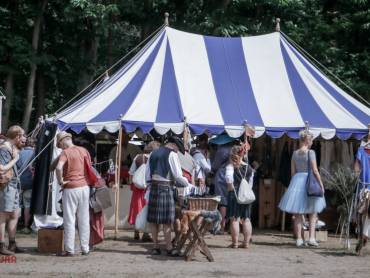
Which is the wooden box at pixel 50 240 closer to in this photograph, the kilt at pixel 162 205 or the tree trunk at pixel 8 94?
the kilt at pixel 162 205

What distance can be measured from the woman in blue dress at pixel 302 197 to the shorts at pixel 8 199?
12.6ft

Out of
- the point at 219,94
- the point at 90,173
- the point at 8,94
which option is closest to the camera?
the point at 90,173

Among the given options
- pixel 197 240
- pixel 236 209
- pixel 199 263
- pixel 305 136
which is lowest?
pixel 199 263

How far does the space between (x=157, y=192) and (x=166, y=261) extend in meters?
0.87

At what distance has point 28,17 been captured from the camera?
1895 cm

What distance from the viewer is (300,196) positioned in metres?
10.2

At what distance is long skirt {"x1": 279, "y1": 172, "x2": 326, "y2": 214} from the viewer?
33.4ft

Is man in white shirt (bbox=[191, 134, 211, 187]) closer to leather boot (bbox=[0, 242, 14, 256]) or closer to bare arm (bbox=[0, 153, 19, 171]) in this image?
bare arm (bbox=[0, 153, 19, 171])

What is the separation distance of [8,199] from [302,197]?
4.12 metres

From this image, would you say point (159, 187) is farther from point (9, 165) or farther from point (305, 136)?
point (305, 136)

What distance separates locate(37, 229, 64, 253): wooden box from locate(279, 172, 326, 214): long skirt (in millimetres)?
3215

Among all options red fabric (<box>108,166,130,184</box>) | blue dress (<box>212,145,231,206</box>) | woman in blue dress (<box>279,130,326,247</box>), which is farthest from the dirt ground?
red fabric (<box>108,166,130,184</box>)

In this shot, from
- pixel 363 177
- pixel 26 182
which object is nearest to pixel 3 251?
pixel 26 182

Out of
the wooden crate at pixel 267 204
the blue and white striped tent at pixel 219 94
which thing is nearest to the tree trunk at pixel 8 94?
the blue and white striped tent at pixel 219 94
